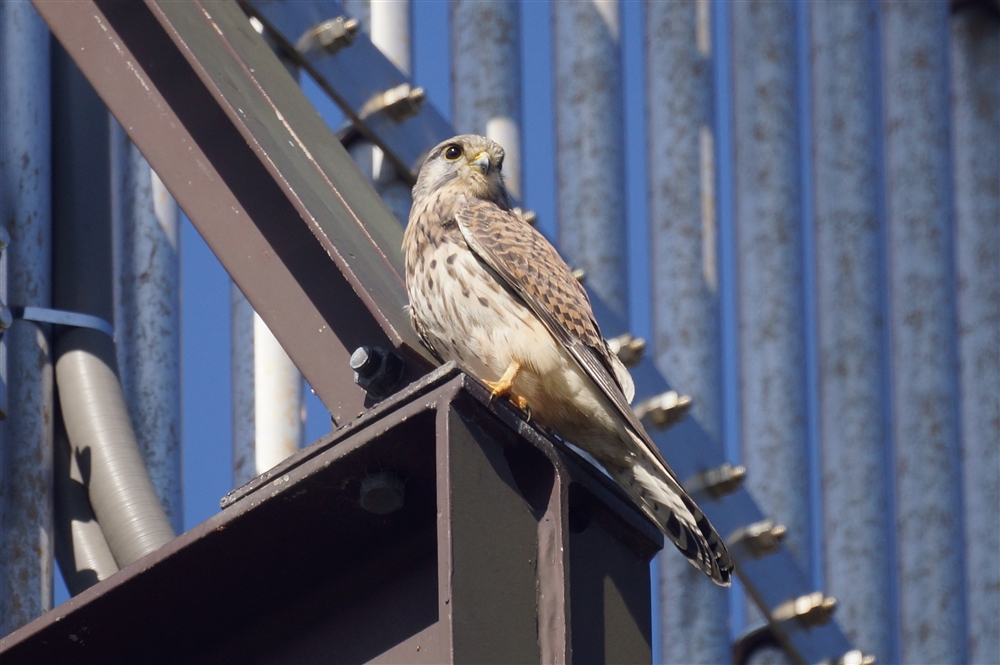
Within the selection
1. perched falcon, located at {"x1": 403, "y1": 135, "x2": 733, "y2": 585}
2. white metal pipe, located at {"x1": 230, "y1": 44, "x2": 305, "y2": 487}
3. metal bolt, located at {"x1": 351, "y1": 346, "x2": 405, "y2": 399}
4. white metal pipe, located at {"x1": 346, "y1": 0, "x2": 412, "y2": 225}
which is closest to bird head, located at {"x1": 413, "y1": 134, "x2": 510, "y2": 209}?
perched falcon, located at {"x1": 403, "y1": 135, "x2": 733, "y2": 585}

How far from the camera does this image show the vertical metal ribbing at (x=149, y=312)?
20.2ft

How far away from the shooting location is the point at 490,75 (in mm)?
7445

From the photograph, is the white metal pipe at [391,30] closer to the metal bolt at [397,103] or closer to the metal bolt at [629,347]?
the metal bolt at [397,103]

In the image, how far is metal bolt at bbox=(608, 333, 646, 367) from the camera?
21.6 ft

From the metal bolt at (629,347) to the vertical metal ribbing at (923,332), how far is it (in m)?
2.10

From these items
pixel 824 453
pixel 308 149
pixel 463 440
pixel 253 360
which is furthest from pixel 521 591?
pixel 824 453

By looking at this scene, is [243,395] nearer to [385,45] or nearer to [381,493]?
[385,45]

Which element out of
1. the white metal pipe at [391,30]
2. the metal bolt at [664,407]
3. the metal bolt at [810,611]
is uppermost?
the white metal pipe at [391,30]

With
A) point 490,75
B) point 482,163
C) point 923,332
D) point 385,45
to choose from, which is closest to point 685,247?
point 490,75

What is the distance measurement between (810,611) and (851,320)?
174 centimetres

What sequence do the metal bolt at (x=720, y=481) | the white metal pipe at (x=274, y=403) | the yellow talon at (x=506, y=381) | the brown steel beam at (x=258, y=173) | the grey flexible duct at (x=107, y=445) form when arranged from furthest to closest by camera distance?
1. the metal bolt at (x=720, y=481)
2. the white metal pipe at (x=274, y=403)
3. the grey flexible duct at (x=107, y=445)
4. the yellow talon at (x=506, y=381)
5. the brown steel beam at (x=258, y=173)

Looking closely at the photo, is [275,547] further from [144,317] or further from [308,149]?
[144,317]

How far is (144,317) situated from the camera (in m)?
6.51

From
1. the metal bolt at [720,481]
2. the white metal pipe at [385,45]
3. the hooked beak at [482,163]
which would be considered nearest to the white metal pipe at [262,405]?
the white metal pipe at [385,45]
